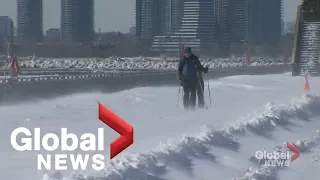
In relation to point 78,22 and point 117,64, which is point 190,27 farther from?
point 117,64

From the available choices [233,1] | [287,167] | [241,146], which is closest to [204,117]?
[241,146]

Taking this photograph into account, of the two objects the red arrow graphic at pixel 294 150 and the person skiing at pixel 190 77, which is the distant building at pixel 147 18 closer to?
the person skiing at pixel 190 77

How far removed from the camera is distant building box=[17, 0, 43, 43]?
113 meters

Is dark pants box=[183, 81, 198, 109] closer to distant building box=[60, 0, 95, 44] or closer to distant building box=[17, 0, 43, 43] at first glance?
distant building box=[17, 0, 43, 43]

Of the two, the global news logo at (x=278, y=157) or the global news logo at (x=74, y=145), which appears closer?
the global news logo at (x=74, y=145)

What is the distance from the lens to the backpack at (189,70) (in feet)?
63.5

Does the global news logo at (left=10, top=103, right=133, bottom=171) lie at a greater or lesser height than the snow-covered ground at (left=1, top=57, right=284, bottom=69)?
greater

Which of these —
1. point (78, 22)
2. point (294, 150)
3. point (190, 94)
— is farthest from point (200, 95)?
point (78, 22)

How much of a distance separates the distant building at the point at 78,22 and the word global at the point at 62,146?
103530 mm

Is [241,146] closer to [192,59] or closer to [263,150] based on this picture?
[263,150]

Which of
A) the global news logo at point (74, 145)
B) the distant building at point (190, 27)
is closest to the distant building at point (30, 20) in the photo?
the distant building at point (190, 27)

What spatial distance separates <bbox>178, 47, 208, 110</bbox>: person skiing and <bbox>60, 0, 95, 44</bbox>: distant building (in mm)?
97257

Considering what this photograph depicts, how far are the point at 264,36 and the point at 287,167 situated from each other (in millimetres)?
111227

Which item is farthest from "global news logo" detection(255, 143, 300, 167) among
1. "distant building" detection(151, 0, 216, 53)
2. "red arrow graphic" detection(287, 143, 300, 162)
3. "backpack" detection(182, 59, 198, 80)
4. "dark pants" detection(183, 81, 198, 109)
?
"distant building" detection(151, 0, 216, 53)
